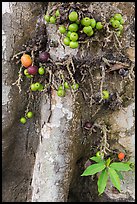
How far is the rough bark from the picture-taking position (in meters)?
1.87

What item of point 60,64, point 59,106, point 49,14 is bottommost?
point 59,106

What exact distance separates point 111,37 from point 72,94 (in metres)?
0.48

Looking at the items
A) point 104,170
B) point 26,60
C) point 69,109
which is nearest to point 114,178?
point 104,170

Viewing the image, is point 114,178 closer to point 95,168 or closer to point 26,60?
point 95,168

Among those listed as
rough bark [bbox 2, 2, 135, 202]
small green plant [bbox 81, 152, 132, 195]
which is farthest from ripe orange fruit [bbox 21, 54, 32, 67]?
small green plant [bbox 81, 152, 132, 195]

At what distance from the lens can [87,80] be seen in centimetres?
198

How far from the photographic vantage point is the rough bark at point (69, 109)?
1873mm

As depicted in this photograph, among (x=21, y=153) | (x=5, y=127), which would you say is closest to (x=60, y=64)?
(x=5, y=127)

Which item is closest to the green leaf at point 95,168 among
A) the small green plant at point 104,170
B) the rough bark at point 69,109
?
the small green plant at point 104,170

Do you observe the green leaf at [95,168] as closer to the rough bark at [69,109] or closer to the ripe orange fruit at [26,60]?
the rough bark at [69,109]

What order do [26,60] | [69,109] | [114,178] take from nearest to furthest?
[114,178] → [26,60] → [69,109]

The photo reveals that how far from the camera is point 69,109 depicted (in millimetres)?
1938

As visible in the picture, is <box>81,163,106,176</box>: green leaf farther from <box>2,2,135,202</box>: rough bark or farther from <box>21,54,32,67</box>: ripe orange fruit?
<box>21,54,32,67</box>: ripe orange fruit

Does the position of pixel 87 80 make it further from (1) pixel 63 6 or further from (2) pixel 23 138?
(2) pixel 23 138
